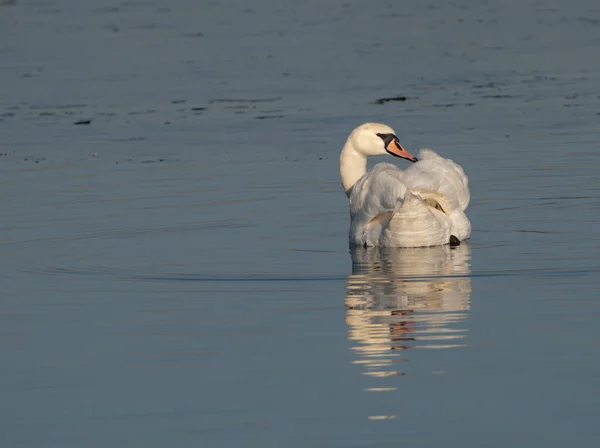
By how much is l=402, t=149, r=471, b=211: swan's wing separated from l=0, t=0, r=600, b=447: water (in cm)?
43

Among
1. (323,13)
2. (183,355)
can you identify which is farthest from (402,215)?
(323,13)

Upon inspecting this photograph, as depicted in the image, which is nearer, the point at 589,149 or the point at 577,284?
the point at 577,284

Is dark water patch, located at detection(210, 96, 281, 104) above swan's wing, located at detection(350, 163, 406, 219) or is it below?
above

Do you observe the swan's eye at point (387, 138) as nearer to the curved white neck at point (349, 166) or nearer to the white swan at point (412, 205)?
the curved white neck at point (349, 166)

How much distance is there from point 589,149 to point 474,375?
8859 millimetres

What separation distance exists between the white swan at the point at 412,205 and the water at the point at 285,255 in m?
0.19

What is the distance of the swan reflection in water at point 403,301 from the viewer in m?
8.09

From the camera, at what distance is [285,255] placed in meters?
11.3

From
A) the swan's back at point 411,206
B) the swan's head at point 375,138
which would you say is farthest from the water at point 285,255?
the swan's head at point 375,138

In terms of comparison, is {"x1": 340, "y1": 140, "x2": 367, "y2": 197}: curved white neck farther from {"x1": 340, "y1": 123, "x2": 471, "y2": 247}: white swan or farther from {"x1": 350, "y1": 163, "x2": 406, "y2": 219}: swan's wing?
{"x1": 350, "y1": 163, "x2": 406, "y2": 219}: swan's wing

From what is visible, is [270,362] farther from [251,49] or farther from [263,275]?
[251,49]

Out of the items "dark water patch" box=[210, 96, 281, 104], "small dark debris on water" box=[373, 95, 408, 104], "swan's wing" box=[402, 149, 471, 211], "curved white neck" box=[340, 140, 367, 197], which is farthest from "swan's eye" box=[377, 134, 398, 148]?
"dark water patch" box=[210, 96, 281, 104]

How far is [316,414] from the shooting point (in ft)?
22.5

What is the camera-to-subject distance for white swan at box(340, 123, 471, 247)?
1141 cm
